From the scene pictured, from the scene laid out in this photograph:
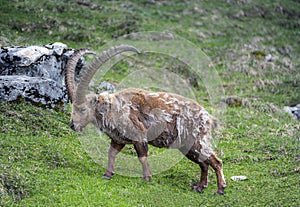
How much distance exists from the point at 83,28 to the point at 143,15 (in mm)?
6690

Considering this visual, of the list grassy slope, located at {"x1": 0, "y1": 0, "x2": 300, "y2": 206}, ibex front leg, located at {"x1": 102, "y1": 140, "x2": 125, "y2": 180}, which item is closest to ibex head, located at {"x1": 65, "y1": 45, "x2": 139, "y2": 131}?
ibex front leg, located at {"x1": 102, "y1": 140, "x2": 125, "y2": 180}

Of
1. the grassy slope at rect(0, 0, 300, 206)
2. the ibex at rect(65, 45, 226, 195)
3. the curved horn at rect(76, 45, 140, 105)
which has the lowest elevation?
the grassy slope at rect(0, 0, 300, 206)

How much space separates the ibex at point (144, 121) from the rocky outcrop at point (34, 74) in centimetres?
340

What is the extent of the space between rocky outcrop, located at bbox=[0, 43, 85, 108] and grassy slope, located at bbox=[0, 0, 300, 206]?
1.50 ft

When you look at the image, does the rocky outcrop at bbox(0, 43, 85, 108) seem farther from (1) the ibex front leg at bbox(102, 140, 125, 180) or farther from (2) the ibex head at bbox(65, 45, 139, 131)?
(1) the ibex front leg at bbox(102, 140, 125, 180)

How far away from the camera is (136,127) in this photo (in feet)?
40.0

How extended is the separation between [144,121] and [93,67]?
85.8 inches

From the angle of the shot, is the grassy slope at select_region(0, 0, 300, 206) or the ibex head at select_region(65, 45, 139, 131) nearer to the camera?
the grassy slope at select_region(0, 0, 300, 206)

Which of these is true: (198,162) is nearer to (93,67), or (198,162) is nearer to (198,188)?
(198,188)

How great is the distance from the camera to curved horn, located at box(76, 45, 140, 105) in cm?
1130

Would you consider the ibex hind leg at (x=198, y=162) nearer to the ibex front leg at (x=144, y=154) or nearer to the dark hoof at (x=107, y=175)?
the ibex front leg at (x=144, y=154)

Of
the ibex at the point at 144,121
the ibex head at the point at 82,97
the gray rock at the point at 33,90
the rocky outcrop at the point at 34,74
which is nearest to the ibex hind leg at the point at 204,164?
the ibex at the point at 144,121

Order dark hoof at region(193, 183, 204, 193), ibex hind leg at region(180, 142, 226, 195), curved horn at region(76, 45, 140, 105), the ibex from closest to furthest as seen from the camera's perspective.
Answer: curved horn at region(76, 45, 140, 105)
the ibex
ibex hind leg at region(180, 142, 226, 195)
dark hoof at region(193, 183, 204, 193)

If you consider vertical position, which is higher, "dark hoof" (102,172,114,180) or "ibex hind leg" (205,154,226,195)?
"ibex hind leg" (205,154,226,195)
